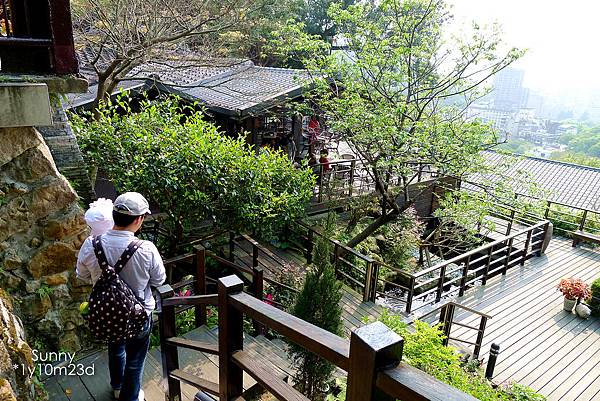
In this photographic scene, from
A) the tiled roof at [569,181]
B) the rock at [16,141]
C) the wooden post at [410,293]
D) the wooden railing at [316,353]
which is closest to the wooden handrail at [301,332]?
the wooden railing at [316,353]

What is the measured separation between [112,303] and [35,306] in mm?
1712

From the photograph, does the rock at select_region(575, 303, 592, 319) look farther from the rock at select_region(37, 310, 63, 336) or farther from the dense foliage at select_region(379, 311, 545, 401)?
the rock at select_region(37, 310, 63, 336)

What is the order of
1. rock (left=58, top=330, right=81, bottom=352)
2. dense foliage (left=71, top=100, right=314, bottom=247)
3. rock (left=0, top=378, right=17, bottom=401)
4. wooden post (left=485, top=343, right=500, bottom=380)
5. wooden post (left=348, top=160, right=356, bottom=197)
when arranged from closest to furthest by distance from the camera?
rock (left=0, top=378, right=17, bottom=401)
rock (left=58, top=330, right=81, bottom=352)
dense foliage (left=71, top=100, right=314, bottom=247)
wooden post (left=485, top=343, right=500, bottom=380)
wooden post (left=348, top=160, right=356, bottom=197)

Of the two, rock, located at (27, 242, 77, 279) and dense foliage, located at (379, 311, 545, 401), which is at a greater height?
rock, located at (27, 242, 77, 279)

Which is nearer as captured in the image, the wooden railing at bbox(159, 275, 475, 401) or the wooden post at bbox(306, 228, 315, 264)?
the wooden railing at bbox(159, 275, 475, 401)

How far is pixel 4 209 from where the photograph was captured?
10.8 feet

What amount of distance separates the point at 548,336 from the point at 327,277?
569cm

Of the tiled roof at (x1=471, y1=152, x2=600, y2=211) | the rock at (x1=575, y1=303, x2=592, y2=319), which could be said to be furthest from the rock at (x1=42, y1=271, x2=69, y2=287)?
the tiled roof at (x1=471, y1=152, x2=600, y2=211)

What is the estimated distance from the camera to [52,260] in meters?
3.59

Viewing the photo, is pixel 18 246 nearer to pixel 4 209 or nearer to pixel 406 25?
pixel 4 209

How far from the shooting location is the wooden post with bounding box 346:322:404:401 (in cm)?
106

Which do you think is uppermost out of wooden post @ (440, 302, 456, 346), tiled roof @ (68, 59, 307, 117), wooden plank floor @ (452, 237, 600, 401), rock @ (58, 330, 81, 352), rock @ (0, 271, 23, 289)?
Answer: tiled roof @ (68, 59, 307, 117)

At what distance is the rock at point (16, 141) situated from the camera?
3.24 m

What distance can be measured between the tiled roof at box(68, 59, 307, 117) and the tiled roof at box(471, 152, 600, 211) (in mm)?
9719
